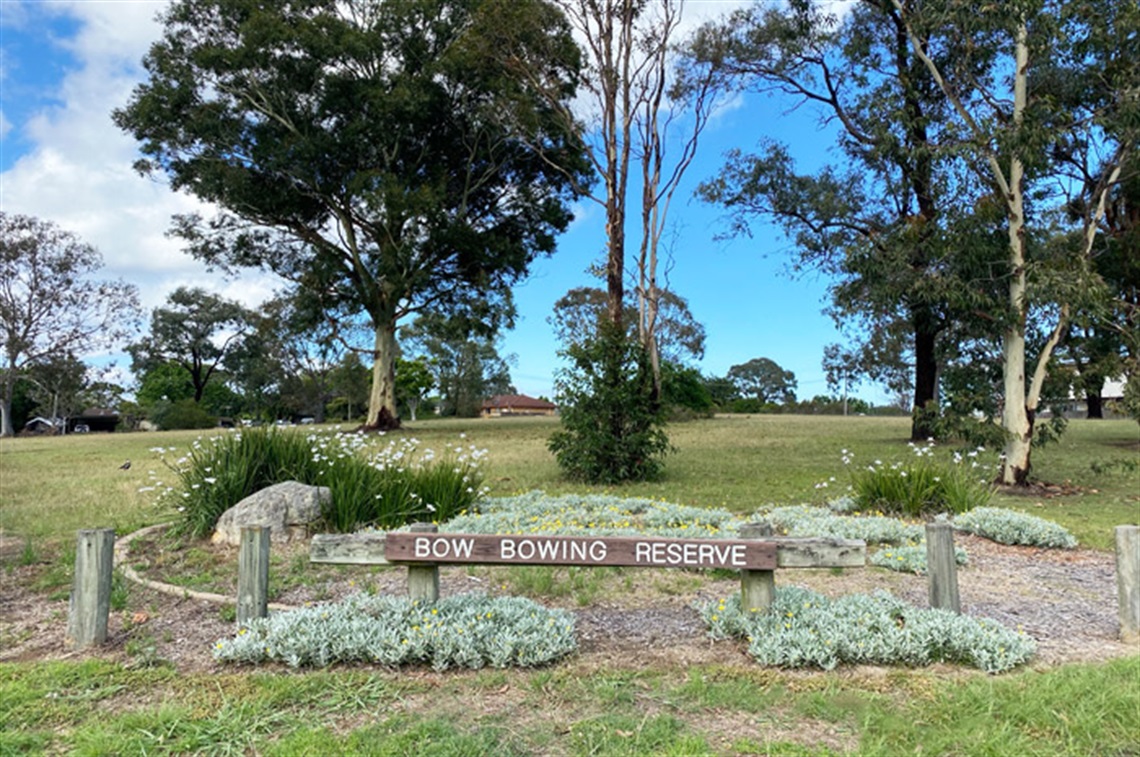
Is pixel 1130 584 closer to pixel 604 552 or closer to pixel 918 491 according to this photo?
pixel 604 552


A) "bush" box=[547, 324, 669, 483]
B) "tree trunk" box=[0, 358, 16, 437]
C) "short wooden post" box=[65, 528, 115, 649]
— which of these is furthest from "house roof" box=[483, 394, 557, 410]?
"short wooden post" box=[65, 528, 115, 649]

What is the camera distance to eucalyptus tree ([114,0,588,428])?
67.8 feet

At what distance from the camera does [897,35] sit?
1555cm

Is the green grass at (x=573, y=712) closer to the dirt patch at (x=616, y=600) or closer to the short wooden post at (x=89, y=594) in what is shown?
the dirt patch at (x=616, y=600)

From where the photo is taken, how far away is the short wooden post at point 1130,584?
13.9 feet

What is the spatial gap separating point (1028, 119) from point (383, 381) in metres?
20.5

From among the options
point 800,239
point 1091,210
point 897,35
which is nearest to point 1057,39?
point 1091,210

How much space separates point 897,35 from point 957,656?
15.6m

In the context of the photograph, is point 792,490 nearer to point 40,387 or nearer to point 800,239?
point 800,239

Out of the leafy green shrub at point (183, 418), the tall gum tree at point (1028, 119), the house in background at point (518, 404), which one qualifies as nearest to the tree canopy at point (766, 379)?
the house in background at point (518, 404)

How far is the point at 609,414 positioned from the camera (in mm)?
11672

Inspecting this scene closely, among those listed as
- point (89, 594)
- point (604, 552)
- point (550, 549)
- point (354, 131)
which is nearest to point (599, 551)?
point (604, 552)

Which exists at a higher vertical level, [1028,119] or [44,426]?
[1028,119]

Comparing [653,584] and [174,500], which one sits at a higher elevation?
[174,500]
